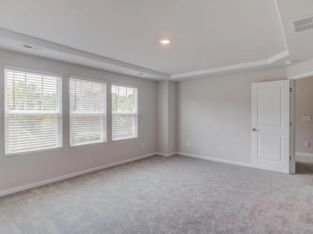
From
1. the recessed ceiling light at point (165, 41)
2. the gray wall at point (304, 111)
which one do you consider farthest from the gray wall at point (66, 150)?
Result: the gray wall at point (304, 111)

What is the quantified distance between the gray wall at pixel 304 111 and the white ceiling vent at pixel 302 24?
457 centimetres

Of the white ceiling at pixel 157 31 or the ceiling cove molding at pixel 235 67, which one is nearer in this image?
the white ceiling at pixel 157 31

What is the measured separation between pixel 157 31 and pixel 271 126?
3.46 m

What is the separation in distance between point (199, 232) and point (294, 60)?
3.57 m

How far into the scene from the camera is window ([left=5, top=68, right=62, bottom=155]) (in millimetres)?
3193

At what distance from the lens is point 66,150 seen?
3902mm

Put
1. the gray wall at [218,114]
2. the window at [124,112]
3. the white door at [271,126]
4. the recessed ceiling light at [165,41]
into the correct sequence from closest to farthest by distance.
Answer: the recessed ceiling light at [165,41], the white door at [271,126], the gray wall at [218,114], the window at [124,112]

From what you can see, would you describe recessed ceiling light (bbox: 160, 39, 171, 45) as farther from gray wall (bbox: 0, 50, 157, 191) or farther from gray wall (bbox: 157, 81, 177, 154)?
gray wall (bbox: 157, 81, 177, 154)

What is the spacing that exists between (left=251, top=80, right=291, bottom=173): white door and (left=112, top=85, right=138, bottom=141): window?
10.1 feet

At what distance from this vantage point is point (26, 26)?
2.51 m

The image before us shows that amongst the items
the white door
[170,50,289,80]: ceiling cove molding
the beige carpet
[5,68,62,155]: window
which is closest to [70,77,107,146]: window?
[5,68,62,155]: window

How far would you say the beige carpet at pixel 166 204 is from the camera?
2269 millimetres

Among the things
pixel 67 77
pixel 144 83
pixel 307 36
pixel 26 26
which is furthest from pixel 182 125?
pixel 26 26

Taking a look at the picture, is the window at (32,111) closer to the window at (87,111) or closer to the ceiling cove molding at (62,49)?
the window at (87,111)
